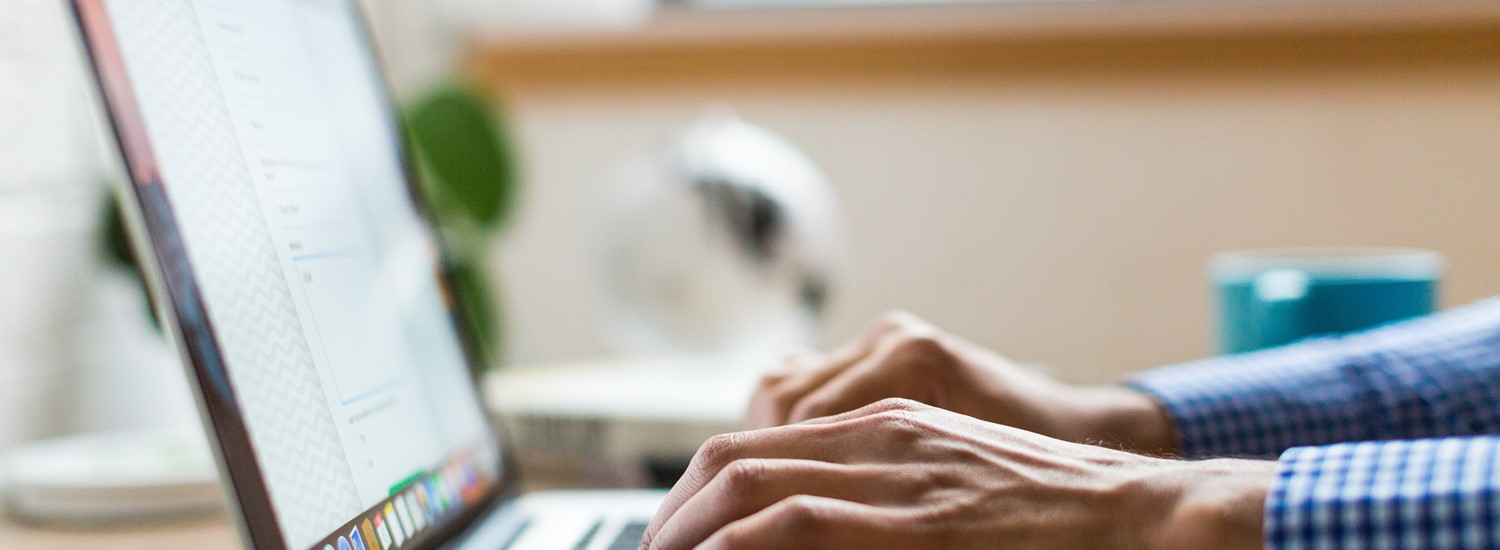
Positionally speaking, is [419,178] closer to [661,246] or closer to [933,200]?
[661,246]

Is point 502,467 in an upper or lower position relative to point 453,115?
lower

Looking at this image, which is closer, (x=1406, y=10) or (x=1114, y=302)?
(x=1406, y=10)

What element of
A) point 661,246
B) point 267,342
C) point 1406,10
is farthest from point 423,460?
point 1406,10

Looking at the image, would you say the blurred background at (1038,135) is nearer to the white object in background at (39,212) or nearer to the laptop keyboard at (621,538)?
the white object in background at (39,212)

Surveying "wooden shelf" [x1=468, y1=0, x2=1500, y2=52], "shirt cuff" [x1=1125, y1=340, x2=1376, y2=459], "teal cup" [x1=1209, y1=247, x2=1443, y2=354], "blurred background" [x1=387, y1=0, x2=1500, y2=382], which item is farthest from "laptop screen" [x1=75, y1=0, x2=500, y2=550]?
"wooden shelf" [x1=468, y1=0, x2=1500, y2=52]

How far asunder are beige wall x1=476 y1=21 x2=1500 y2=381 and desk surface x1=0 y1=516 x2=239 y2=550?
0.83 m

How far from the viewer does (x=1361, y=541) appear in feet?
1.09

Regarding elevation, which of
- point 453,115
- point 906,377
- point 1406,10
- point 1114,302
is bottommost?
point 1114,302

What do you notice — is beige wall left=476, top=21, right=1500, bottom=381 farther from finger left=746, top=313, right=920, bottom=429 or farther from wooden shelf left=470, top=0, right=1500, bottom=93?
finger left=746, top=313, right=920, bottom=429

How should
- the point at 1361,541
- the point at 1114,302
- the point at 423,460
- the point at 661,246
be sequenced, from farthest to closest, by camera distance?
the point at 1114,302 → the point at 661,246 → the point at 423,460 → the point at 1361,541

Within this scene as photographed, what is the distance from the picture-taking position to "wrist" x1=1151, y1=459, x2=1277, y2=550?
1.11 ft

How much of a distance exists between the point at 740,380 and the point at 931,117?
1.88ft

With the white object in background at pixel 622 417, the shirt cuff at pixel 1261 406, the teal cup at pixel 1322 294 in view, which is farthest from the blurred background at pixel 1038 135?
the shirt cuff at pixel 1261 406

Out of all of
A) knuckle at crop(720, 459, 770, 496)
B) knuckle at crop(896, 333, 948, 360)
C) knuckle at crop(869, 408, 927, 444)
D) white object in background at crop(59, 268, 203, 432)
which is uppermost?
white object in background at crop(59, 268, 203, 432)
